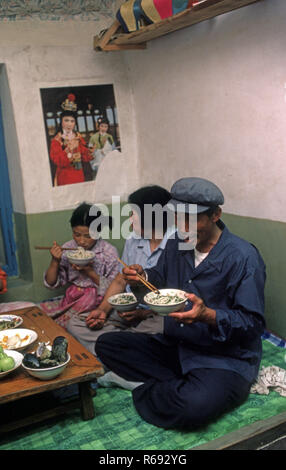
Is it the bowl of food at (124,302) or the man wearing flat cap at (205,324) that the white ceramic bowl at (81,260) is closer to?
the bowl of food at (124,302)

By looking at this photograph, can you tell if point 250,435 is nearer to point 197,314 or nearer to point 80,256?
point 197,314

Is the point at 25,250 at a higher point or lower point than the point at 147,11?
lower

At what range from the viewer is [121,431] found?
294 centimetres

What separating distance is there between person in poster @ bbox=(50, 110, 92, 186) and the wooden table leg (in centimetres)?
268

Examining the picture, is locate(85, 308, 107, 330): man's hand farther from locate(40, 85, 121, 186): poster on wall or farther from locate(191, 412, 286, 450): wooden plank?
locate(40, 85, 121, 186): poster on wall

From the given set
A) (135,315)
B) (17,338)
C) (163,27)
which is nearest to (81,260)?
(135,315)

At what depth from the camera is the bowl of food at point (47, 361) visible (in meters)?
2.65

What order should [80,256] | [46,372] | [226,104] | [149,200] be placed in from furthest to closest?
[226,104] → [80,256] → [149,200] → [46,372]

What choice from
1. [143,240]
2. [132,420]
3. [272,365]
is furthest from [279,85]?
[132,420]

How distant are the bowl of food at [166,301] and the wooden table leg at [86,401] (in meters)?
0.64

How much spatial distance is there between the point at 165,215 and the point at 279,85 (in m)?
1.26

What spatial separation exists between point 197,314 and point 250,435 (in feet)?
2.60

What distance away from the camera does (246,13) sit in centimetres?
379
